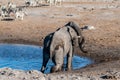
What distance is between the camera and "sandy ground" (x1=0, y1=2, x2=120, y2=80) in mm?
13469

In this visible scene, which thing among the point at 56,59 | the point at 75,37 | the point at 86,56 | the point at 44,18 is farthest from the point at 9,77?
the point at 44,18

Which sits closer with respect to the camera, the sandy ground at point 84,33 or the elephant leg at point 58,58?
the sandy ground at point 84,33

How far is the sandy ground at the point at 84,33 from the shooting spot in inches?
530

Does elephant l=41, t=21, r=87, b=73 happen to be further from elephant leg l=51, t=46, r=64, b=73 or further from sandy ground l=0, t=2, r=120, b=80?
sandy ground l=0, t=2, r=120, b=80

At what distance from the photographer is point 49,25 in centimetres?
2939

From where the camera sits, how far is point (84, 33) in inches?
997

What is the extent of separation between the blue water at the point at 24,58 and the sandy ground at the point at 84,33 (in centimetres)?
71

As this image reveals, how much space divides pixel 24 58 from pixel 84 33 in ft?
20.5

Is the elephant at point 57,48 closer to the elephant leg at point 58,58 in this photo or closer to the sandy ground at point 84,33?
the elephant leg at point 58,58

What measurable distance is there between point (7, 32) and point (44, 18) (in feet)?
18.1

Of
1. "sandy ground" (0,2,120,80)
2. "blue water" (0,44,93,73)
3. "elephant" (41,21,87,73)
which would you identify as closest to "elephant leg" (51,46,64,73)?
"elephant" (41,21,87,73)

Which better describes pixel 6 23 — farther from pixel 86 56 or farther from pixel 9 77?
pixel 9 77

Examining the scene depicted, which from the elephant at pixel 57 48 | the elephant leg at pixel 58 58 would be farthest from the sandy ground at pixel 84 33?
the elephant at pixel 57 48

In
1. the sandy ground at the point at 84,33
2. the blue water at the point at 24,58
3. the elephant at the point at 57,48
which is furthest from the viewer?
the blue water at the point at 24,58
